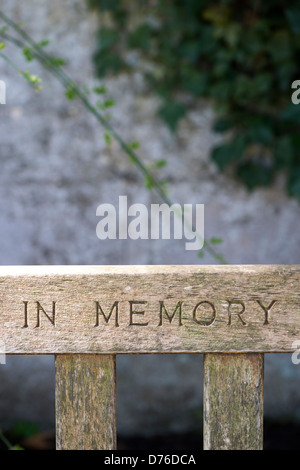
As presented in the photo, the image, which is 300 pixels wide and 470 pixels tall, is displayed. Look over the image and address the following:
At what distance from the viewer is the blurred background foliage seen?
65.9 inches

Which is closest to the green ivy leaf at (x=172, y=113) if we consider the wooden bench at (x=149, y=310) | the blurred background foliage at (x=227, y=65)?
the blurred background foliage at (x=227, y=65)

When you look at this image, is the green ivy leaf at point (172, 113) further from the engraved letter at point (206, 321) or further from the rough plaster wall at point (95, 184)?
the engraved letter at point (206, 321)

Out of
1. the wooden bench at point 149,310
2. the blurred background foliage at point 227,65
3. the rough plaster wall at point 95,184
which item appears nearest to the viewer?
the wooden bench at point 149,310

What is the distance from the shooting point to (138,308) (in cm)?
72

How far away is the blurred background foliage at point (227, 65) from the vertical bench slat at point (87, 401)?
1.12 metres

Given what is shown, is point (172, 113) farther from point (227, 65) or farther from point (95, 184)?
point (95, 184)

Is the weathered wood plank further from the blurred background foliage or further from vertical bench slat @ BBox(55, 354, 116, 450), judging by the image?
the blurred background foliage

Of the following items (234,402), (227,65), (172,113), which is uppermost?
(227,65)

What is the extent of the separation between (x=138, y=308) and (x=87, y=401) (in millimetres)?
146

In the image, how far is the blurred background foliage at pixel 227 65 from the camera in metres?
1.67

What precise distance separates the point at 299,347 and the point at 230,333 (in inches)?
3.7

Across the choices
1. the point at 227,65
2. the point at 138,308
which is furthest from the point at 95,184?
the point at 138,308
